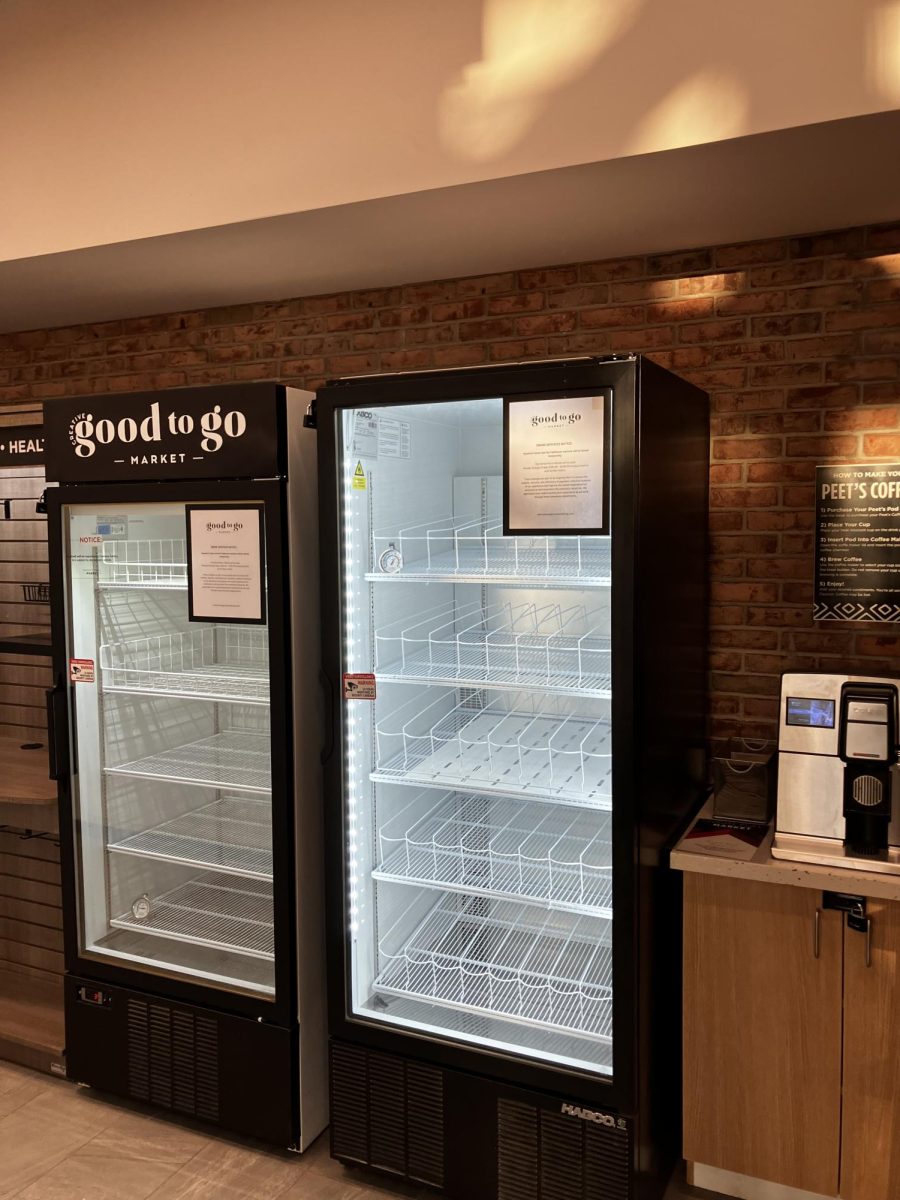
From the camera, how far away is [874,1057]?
236 cm

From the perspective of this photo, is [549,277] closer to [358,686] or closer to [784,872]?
[358,686]

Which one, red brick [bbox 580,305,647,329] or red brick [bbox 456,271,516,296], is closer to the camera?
red brick [bbox 580,305,647,329]

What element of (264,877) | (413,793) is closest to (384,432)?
(413,793)

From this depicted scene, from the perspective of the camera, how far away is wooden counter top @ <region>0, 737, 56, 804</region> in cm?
322

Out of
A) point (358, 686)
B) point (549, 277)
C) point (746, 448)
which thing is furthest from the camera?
point (549, 277)

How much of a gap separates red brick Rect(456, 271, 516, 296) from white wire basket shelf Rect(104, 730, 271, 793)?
5.56ft

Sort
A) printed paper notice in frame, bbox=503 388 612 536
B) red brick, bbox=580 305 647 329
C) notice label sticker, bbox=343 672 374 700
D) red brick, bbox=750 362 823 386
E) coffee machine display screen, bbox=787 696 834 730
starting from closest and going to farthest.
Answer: printed paper notice in frame, bbox=503 388 612 536, coffee machine display screen, bbox=787 696 834 730, notice label sticker, bbox=343 672 374 700, red brick, bbox=750 362 823 386, red brick, bbox=580 305 647 329

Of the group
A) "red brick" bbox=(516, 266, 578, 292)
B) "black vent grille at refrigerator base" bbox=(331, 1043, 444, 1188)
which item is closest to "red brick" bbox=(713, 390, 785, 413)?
"red brick" bbox=(516, 266, 578, 292)

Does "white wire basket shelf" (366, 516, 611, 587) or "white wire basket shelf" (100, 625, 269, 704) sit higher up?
"white wire basket shelf" (366, 516, 611, 587)

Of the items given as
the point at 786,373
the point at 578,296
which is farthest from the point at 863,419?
the point at 578,296

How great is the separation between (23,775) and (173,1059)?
1.14m

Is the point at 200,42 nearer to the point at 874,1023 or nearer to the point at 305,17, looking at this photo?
the point at 305,17

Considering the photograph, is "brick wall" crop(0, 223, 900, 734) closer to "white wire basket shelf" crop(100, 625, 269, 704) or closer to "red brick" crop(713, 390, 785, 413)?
"red brick" crop(713, 390, 785, 413)

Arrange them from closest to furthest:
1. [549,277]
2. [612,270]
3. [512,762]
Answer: [512,762]
[612,270]
[549,277]
